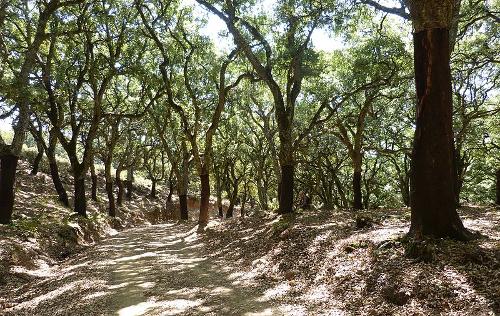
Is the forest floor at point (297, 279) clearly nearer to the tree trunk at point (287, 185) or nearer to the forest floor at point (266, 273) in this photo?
the forest floor at point (266, 273)

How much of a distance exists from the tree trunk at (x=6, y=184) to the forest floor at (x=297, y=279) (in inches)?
132

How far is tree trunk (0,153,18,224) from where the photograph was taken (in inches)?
558

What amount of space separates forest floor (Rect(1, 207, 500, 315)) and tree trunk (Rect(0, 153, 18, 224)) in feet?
11.0

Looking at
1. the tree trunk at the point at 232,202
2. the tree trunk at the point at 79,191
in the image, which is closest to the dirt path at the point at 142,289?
the tree trunk at the point at 79,191

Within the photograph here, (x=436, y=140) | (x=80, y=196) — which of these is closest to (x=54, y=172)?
(x=80, y=196)

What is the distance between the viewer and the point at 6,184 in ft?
46.6

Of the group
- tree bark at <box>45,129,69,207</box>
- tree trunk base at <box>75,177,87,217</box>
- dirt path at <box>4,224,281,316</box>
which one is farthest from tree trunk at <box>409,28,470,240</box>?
tree bark at <box>45,129,69,207</box>

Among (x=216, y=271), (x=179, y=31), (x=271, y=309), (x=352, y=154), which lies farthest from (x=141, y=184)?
(x=271, y=309)

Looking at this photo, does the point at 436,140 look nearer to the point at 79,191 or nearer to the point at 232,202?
the point at 79,191

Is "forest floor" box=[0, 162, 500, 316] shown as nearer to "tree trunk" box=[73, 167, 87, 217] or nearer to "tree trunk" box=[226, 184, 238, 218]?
"tree trunk" box=[73, 167, 87, 217]

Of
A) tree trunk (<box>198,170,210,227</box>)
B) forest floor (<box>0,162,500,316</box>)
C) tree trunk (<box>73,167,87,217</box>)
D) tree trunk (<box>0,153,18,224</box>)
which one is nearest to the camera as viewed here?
forest floor (<box>0,162,500,316</box>)

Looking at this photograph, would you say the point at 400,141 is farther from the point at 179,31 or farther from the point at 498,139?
the point at 179,31

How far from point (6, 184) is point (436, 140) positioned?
1376cm

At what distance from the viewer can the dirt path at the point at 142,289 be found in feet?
23.9
